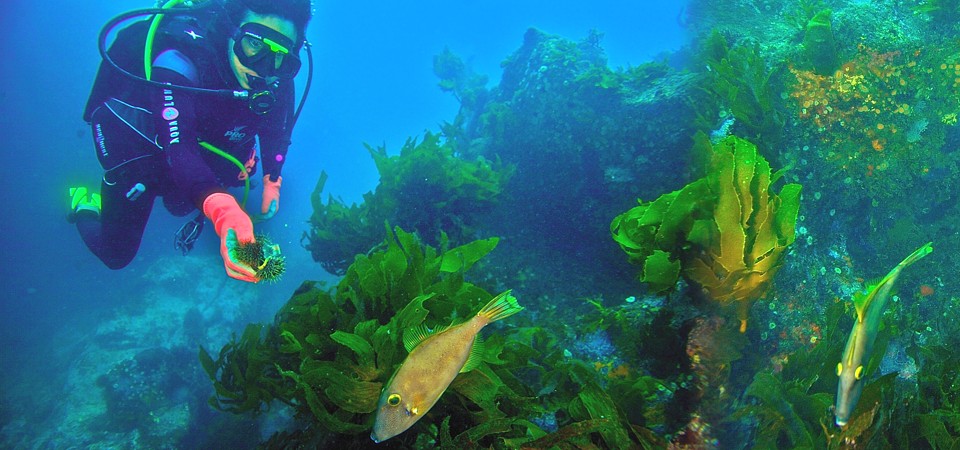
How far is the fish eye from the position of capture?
147cm

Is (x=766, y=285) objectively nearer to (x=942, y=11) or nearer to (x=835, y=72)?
(x=835, y=72)

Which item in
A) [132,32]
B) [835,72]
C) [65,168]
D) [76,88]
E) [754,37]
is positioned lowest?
[65,168]

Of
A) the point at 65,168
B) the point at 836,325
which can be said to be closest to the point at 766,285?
the point at 836,325

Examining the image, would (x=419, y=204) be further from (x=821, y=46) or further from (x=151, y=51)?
(x=821, y=46)

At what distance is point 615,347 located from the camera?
3000 mm

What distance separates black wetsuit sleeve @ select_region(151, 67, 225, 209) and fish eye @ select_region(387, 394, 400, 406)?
2.22 metres

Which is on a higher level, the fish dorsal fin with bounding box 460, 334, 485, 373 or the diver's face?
the diver's face

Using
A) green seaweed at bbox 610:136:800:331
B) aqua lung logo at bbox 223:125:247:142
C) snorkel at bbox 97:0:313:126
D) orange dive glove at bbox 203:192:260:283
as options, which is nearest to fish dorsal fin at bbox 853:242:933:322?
green seaweed at bbox 610:136:800:331

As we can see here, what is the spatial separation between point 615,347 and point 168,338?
13574mm

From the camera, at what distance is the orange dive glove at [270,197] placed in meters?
4.89

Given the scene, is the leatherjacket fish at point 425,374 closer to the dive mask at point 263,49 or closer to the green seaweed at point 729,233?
the green seaweed at point 729,233

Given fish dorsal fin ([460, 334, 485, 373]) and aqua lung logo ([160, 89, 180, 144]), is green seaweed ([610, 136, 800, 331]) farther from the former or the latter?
aqua lung logo ([160, 89, 180, 144])

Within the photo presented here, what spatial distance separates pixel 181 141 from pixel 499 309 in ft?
9.84

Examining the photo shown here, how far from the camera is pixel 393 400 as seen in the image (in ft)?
4.86
